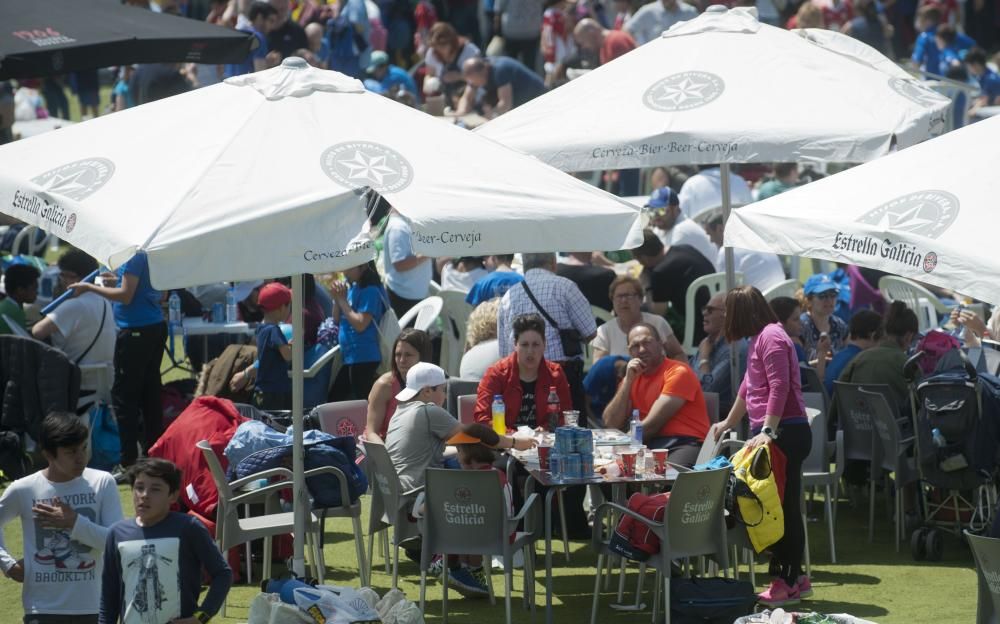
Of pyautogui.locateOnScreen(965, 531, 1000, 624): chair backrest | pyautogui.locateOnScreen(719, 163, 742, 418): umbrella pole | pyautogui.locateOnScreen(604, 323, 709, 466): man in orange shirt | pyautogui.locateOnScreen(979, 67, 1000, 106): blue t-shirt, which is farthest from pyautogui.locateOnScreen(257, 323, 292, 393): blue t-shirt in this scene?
pyautogui.locateOnScreen(979, 67, 1000, 106): blue t-shirt

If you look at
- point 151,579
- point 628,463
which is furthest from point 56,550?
point 628,463

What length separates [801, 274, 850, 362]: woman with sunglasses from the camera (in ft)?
35.1

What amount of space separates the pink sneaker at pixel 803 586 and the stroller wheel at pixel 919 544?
1.12 metres

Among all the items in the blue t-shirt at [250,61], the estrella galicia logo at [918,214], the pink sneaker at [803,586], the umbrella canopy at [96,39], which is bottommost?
the pink sneaker at [803,586]

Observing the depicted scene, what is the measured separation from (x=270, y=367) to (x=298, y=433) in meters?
3.21

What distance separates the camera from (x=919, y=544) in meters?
8.80

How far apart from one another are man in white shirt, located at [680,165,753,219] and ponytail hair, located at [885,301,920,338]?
15.8ft

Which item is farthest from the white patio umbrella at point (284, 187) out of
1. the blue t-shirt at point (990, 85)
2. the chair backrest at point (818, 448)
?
the blue t-shirt at point (990, 85)

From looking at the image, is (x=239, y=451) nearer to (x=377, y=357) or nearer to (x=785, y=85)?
(x=377, y=357)

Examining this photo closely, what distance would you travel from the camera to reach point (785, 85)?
891cm

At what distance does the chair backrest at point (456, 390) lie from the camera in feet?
31.7

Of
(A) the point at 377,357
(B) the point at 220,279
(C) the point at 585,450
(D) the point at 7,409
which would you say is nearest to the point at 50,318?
(D) the point at 7,409

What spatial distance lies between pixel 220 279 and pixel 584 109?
3933 mm

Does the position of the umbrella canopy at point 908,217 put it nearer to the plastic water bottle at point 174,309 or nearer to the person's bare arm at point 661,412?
the person's bare arm at point 661,412
